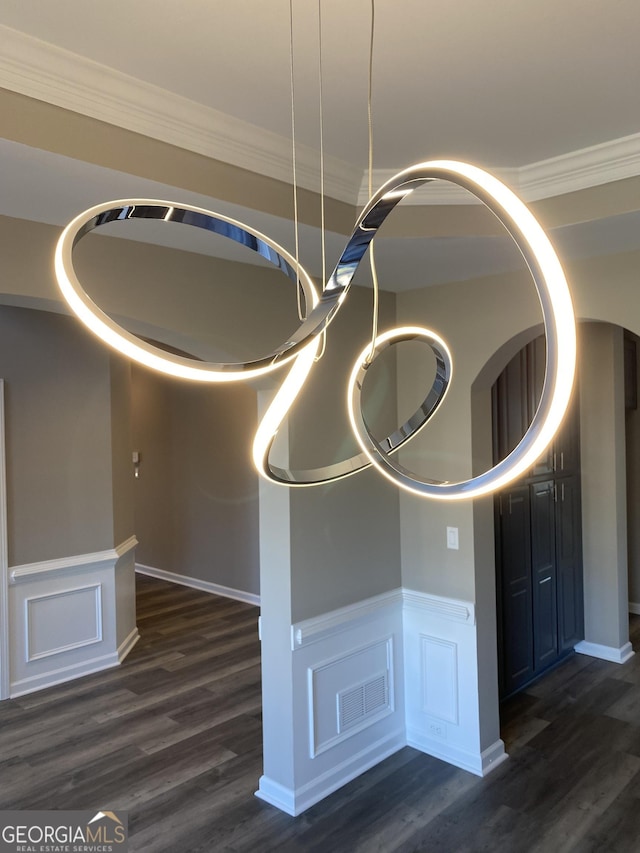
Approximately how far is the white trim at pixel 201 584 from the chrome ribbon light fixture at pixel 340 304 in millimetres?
4910

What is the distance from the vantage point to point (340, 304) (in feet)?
3.76

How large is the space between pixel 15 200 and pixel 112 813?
8.88 ft

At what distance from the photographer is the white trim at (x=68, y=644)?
4277 millimetres

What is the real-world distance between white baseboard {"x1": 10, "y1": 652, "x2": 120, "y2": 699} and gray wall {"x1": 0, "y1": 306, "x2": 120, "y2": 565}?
0.80 metres

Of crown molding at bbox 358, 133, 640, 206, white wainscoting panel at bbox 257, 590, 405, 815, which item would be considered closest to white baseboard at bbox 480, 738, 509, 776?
white wainscoting panel at bbox 257, 590, 405, 815

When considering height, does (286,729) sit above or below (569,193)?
below

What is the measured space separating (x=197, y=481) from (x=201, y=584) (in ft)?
3.61

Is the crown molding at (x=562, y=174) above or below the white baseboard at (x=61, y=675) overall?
above

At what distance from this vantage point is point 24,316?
4238mm

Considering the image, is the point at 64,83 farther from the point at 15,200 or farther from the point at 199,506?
the point at 199,506

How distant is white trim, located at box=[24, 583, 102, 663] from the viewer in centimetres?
428

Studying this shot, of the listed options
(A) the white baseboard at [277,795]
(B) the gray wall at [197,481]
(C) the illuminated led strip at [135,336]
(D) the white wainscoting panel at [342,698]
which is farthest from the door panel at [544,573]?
(C) the illuminated led strip at [135,336]

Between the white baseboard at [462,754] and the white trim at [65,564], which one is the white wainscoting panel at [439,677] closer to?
the white baseboard at [462,754]

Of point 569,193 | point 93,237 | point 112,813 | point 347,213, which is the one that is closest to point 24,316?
point 93,237
